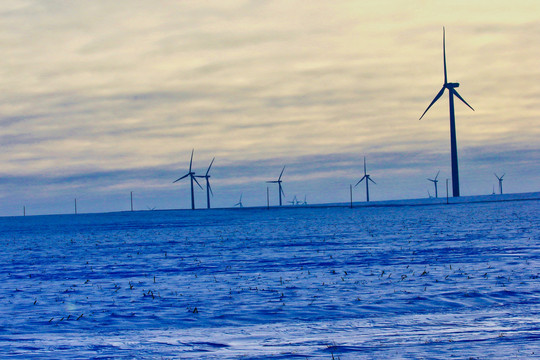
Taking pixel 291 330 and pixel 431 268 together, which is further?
pixel 431 268

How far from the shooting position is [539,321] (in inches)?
771

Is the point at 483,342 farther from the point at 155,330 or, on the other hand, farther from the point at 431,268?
the point at 431,268

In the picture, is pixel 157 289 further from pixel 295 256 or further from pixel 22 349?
pixel 295 256

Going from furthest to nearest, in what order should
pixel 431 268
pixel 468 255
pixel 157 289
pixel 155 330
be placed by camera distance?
pixel 468 255
pixel 431 268
pixel 157 289
pixel 155 330

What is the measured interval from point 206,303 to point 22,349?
943 cm

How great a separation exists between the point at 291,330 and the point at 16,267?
3575cm

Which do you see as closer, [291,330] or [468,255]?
[291,330]

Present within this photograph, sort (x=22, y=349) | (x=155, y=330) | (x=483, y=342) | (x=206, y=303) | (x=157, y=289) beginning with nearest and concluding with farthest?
(x=483, y=342), (x=22, y=349), (x=155, y=330), (x=206, y=303), (x=157, y=289)

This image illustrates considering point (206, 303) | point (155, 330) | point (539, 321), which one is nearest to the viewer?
point (539, 321)

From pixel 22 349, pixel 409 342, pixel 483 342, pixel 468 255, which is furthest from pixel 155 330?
pixel 468 255

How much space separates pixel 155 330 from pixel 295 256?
1185 inches

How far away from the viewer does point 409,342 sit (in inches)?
679

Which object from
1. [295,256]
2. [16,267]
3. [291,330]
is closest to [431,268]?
[295,256]

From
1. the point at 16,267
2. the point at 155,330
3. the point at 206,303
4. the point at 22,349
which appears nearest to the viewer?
the point at 22,349
